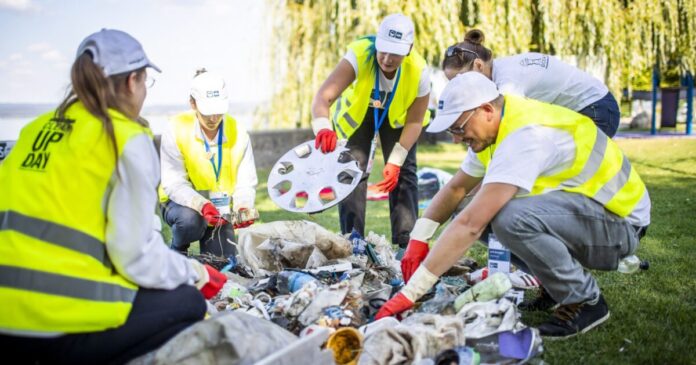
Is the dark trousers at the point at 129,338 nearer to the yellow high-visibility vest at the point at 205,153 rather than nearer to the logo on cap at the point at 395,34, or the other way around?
the yellow high-visibility vest at the point at 205,153

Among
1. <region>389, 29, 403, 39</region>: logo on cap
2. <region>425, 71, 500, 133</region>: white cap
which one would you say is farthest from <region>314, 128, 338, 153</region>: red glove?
<region>425, 71, 500, 133</region>: white cap

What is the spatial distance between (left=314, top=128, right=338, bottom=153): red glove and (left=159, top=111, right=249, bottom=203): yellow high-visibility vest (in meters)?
0.61

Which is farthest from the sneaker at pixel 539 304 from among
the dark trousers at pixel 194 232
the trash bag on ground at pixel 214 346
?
the dark trousers at pixel 194 232

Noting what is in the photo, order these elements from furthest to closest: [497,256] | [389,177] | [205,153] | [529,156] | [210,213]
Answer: [389,177] < [205,153] < [210,213] < [497,256] < [529,156]

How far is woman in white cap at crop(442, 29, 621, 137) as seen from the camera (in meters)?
4.03

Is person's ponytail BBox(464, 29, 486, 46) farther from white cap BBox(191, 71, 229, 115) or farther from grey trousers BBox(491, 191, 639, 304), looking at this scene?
white cap BBox(191, 71, 229, 115)

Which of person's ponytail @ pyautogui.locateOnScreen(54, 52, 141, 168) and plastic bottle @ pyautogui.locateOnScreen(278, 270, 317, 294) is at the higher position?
person's ponytail @ pyautogui.locateOnScreen(54, 52, 141, 168)

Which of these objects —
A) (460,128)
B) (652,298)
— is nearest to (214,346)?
(460,128)

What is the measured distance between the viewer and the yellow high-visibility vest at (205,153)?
179 inches

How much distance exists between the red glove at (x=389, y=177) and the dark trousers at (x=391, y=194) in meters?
0.16

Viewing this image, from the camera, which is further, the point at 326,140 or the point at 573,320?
the point at 326,140

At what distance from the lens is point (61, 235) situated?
7.06 ft

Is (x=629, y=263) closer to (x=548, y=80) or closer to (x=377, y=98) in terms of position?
(x=548, y=80)

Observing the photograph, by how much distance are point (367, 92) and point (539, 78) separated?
120 cm
